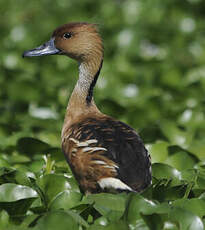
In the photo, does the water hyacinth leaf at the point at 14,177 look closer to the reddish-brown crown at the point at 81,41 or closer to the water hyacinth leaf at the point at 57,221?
the water hyacinth leaf at the point at 57,221

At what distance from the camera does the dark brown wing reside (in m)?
4.41

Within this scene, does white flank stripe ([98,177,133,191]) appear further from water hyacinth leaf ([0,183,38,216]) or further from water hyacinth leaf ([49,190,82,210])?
water hyacinth leaf ([0,183,38,216])

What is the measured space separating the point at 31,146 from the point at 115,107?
1669 mm

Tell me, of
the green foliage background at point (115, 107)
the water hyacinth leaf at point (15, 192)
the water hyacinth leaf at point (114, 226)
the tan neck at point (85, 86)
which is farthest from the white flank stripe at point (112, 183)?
the tan neck at point (85, 86)

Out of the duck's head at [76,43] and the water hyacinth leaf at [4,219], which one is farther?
the duck's head at [76,43]

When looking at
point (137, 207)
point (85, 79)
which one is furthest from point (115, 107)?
point (137, 207)

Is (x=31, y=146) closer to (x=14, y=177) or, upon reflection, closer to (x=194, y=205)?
(x=14, y=177)

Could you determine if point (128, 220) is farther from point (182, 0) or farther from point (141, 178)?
point (182, 0)

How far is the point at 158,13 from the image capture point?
11.1m

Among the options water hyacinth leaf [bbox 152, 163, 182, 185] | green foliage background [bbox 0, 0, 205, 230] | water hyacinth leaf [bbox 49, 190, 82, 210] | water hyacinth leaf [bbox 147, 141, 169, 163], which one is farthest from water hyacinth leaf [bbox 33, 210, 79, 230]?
water hyacinth leaf [bbox 147, 141, 169, 163]

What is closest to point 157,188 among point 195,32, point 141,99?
point 141,99

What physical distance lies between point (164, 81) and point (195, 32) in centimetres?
240

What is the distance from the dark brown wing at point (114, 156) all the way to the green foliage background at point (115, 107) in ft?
0.48

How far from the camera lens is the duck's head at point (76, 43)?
18.5 feet
